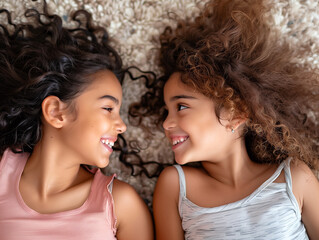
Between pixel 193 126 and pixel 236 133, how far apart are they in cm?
19

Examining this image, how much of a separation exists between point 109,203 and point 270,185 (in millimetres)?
604

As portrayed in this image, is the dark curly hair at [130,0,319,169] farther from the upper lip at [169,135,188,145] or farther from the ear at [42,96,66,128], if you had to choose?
the ear at [42,96,66,128]

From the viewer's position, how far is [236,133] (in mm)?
1406

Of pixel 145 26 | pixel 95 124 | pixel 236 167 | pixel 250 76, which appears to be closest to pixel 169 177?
pixel 236 167

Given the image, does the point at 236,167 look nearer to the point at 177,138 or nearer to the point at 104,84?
the point at 177,138

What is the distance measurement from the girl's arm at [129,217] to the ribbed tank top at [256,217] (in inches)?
6.3

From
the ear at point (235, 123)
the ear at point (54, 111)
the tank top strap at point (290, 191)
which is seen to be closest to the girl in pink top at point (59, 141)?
the ear at point (54, 111)

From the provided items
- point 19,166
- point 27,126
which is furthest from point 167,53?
point 19,166

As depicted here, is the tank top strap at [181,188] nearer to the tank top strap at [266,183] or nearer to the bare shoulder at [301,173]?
the tank top strap at [266,183]

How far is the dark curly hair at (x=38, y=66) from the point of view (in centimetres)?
132

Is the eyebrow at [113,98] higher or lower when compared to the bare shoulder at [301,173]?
higher

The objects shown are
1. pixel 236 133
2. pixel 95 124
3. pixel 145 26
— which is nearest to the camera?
pixel 95 124

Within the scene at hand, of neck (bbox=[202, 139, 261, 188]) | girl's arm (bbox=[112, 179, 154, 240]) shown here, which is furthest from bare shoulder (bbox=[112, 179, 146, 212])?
neck (bbox=[202, 139, 261, 188])

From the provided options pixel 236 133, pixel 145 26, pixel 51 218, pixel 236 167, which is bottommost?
pixel 51 218
